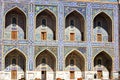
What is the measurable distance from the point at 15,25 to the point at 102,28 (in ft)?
29.3

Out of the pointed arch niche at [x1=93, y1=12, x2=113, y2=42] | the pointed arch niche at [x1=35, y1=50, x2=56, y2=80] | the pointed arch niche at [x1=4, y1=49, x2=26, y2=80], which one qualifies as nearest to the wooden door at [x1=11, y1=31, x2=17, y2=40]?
the pointed arch niche at [x1=4, y1=49, x2=26, y2=80]

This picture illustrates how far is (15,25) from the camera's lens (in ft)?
119

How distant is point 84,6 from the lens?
37188 mm

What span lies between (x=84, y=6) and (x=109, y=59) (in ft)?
19.2

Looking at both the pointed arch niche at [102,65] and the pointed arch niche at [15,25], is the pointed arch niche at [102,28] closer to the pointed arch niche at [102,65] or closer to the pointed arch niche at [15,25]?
the pointed arch niche at [102,65]

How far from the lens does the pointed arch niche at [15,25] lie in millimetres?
36031

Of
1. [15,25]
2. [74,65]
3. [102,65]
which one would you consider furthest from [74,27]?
[15,25]

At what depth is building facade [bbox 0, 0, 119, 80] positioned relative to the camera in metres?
35.1

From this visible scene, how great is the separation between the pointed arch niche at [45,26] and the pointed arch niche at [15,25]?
1421mm

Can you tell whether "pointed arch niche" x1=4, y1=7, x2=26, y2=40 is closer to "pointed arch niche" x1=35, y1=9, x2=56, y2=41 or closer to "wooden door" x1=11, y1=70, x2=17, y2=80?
"pointed arch niche" x1=35, y1=9, x2=56, y2=41

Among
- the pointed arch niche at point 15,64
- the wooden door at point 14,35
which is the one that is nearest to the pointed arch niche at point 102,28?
the pointed arch niche at point 15,64

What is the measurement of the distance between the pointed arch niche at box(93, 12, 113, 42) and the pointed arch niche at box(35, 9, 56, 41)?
4.37 metres

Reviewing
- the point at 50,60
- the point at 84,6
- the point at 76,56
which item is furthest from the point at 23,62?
the point at 84,6

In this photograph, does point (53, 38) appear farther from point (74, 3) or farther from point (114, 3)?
point (114, 3)
